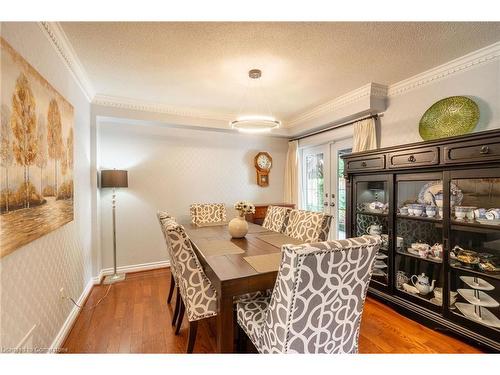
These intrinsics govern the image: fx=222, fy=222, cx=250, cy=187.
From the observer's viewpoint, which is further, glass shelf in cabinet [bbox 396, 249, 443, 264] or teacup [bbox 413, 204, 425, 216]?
teacup [bbox 413, 204, 425, 216]

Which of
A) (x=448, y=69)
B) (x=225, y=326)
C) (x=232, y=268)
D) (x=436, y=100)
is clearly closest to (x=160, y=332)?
(x=225, y=326)

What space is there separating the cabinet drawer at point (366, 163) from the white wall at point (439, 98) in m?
0.54

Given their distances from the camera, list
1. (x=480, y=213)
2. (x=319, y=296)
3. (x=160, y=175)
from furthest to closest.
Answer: (x=160, y=175)
(x=480, y=213)
(x=319, y=296)

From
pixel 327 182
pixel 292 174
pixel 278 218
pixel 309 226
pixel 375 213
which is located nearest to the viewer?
pixel 309 226

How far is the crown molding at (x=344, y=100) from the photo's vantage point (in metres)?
2.63

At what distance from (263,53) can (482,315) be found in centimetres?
276

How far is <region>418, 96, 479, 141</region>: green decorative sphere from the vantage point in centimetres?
202

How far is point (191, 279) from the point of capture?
1564 millimetres

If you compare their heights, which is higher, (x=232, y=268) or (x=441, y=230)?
(x=441, y=230)

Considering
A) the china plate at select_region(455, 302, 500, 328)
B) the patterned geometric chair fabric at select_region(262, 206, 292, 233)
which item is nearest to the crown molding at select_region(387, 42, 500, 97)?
the patterned geometric chair fabric at select_region(262, 206, 292, 233)

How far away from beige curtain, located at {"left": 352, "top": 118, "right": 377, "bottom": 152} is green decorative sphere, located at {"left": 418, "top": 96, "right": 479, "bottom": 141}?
50cm

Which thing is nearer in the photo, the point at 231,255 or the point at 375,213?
the point at 231,255

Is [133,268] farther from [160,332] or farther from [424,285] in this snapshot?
[424,285]

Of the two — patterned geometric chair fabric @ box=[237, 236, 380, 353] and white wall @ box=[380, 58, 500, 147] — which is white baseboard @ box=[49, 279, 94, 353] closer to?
patterned geometric chair fabric @ box=[237, 236, 380, 353]
